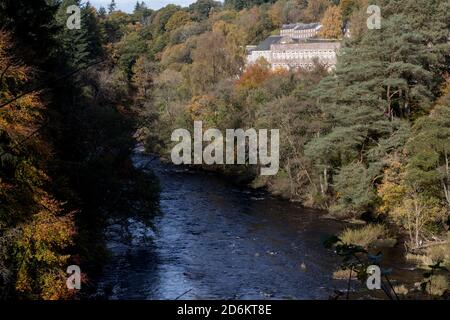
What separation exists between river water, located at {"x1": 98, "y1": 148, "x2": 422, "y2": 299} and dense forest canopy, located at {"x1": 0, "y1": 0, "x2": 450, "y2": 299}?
2.03m

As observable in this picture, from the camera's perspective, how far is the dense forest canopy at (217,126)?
554 inches

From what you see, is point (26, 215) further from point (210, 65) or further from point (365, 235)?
point (210, 65)

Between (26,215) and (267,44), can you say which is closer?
(26,215)

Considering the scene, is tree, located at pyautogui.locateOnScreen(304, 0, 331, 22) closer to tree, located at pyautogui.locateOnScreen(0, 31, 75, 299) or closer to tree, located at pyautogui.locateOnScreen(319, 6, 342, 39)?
tree, located at pyautogui.locateOnScreen(319, 6, 342, 39)

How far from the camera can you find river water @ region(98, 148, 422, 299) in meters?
19.4

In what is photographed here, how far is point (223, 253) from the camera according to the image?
24.1 meters

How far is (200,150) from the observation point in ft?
164

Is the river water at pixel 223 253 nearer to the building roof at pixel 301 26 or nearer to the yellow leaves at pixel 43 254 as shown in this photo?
the yellow leaves at pixel 43 254

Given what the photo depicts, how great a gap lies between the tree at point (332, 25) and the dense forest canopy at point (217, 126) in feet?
87.6

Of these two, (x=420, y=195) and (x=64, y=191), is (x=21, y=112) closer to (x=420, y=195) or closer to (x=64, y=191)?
(x=64, y=191)

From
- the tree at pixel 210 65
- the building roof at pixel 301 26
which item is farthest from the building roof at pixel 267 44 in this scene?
the building roof at pixel 301 26

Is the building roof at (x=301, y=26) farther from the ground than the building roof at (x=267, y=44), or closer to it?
farther from the ground

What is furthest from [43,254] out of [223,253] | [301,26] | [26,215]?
[301,26]

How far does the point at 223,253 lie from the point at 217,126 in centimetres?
2737
